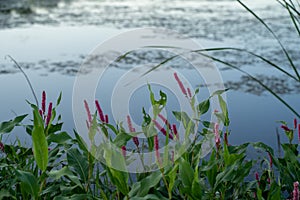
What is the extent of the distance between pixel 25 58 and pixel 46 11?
10.8 feet

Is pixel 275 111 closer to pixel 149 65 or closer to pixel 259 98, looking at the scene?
pixel 259 98

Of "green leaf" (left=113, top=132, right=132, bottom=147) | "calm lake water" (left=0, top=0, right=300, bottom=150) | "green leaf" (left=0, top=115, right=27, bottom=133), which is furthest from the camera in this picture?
"calm lake water" (left=0, top=0, right=300, bottom=150)

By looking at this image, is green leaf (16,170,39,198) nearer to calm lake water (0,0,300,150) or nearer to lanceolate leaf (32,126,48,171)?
lanceolate leaf (32,126,48,171)

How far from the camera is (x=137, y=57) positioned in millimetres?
5160

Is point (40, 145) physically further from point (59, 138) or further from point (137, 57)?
point (137, 57)

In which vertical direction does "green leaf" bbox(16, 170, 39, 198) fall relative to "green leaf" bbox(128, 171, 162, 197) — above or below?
above

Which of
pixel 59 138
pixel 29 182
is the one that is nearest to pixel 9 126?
pixel 59 138

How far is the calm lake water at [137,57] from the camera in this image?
137 inches

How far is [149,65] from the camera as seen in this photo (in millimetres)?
4691

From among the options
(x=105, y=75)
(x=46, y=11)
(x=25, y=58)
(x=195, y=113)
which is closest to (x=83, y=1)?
(x=46, y=11)

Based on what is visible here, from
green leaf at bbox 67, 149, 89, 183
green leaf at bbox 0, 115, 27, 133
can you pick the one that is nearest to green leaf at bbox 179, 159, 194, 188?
green leaf at bbox 67, 149, 89, 183

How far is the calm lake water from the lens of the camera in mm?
3480

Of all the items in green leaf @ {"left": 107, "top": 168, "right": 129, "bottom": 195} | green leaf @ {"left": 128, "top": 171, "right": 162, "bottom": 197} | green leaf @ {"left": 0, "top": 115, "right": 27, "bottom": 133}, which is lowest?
green leaf @ {"left": 128, "top": 171, "right": 162, "bottom": 197}

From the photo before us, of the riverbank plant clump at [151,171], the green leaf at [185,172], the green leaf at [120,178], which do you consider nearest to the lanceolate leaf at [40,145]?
the riverbank plant clump at [151,171]
